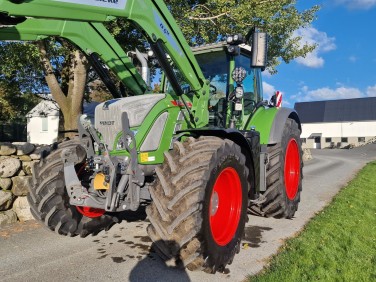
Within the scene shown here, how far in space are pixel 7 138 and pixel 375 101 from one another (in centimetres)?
5099

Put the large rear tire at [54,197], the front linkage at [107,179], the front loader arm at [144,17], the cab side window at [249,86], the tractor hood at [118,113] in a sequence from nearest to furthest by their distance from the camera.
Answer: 1. the front loader arm at [144,17]
2. the front linkage at [107,179]
3. the tractor hood at [118,113]
4. the large rear tire at [54,197]
5. the cab side window at [249,86]

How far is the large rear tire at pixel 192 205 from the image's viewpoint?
352 cm

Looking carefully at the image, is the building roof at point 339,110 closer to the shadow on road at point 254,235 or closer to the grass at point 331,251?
the grass at point 331,251

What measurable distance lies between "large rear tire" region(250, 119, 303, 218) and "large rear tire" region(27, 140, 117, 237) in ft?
8.26

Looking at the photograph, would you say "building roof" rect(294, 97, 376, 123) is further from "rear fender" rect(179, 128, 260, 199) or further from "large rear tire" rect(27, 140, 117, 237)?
"large rear tire" rect(27, 140, 117, 237)

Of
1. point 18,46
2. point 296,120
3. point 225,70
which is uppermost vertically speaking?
point 18,46

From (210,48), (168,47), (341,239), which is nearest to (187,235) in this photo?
(168,47)

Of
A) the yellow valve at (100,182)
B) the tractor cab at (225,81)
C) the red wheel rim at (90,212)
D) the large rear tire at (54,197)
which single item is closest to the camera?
the yellow valve at (100,182)

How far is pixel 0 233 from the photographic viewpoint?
537 cm

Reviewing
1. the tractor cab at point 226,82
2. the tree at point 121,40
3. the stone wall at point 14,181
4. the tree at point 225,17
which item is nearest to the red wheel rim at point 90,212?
the stone wall at point 14,181

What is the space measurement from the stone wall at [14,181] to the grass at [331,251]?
13.1ft

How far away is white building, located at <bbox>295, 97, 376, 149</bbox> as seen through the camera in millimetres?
55938

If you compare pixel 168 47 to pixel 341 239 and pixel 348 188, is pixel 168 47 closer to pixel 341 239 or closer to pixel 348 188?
pixel 341 239

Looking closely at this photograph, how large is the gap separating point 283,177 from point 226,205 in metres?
1.72
